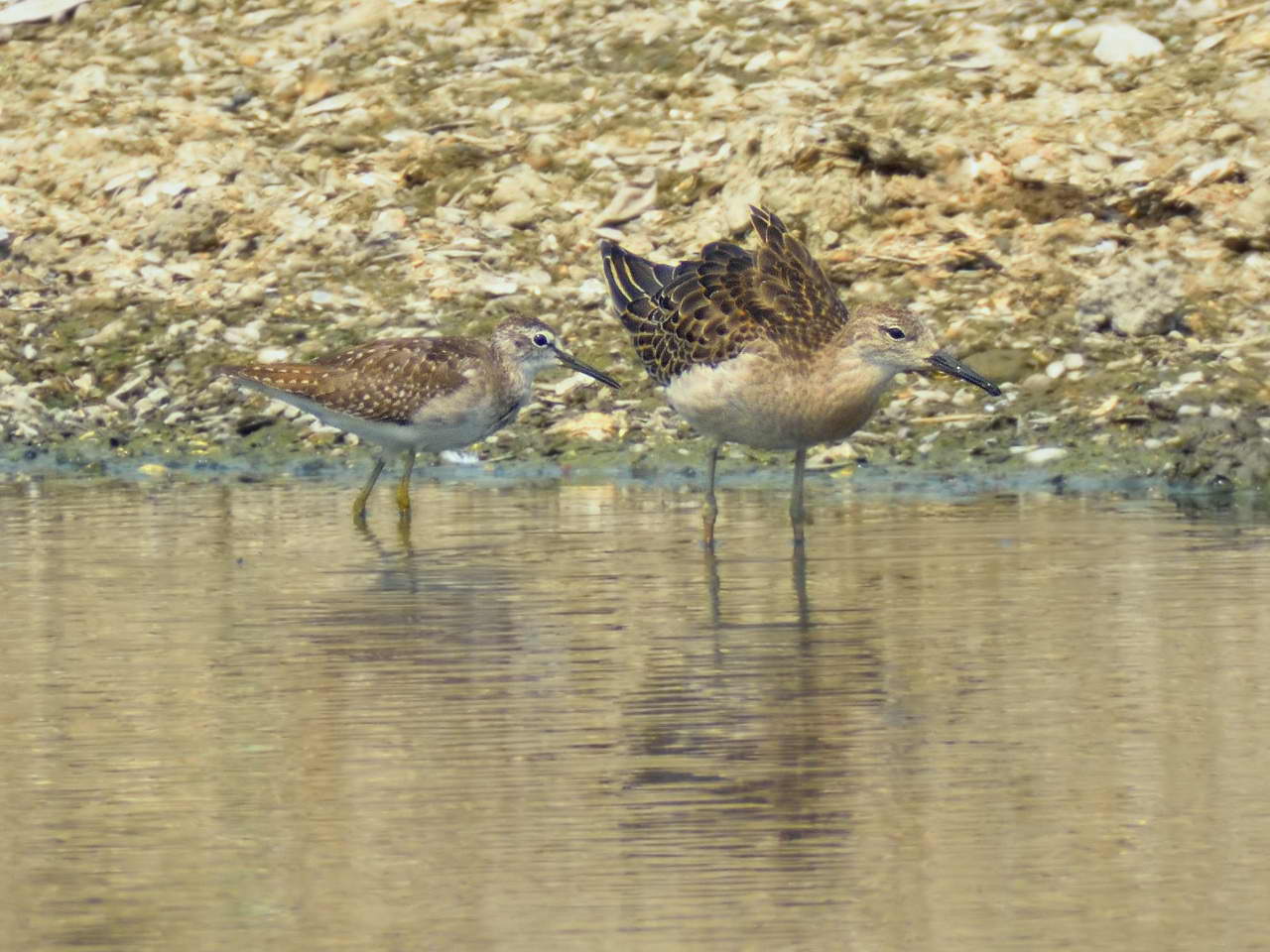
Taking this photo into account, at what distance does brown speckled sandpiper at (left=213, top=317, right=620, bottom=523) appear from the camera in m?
14.3

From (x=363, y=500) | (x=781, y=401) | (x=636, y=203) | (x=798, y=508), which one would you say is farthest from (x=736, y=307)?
(x=636, y=203)

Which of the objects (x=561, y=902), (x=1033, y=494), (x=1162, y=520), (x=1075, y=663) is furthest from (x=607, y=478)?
(x=561, y=902)

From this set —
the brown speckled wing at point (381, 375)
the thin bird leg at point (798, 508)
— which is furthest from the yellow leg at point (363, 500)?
the thin bird leg at point (798, 508)

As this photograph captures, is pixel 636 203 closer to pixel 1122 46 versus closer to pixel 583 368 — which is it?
pixel 583 368

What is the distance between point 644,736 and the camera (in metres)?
7.77

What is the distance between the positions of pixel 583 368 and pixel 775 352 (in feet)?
10.0

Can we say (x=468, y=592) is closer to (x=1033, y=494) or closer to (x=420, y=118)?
(x=1033, y=494)

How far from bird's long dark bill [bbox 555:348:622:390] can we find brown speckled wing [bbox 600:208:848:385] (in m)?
0.80

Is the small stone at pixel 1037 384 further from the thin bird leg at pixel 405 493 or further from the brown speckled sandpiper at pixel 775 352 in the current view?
the thin bird leg at pixel 405 493

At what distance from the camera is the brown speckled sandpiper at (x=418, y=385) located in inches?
563

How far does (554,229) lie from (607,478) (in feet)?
11.2

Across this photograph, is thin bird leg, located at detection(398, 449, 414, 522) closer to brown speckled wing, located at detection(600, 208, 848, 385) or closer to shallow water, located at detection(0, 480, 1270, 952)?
shallow water, located at detection(0, 480, 1270, 952)

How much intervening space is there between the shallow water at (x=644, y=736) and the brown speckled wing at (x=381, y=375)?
1.68m

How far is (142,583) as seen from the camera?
1109cm
